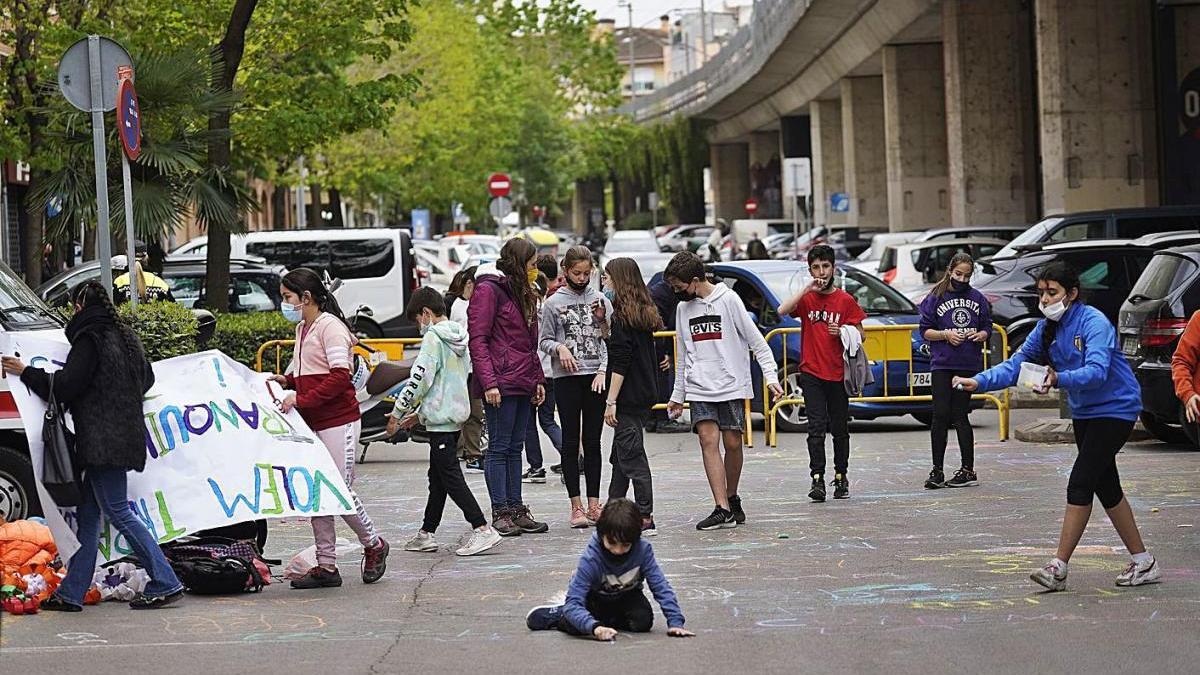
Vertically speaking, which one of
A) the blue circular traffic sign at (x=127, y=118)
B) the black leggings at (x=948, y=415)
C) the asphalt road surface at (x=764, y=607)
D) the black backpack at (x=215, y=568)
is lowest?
the asphalt road surface at (x=764, y=607)

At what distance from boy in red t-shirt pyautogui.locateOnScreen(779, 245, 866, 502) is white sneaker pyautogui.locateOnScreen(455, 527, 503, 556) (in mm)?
2976

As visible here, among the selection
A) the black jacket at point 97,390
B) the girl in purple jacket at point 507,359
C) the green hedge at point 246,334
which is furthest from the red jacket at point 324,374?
the green hedge at point 246,334

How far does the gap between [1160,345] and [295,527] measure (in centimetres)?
698

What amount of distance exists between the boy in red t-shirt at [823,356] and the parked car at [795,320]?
15.1 ft

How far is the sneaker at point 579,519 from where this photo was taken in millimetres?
12086

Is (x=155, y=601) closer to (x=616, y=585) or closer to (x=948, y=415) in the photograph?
(x=616, y=585)

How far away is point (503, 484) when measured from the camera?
11.7 meters

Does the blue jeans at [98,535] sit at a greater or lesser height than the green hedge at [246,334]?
lesser

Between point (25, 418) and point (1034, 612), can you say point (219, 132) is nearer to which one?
point (25, 418)

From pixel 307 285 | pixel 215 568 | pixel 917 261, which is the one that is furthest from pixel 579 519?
pixel 917 261

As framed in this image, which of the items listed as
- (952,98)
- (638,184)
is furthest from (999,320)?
(638,184)

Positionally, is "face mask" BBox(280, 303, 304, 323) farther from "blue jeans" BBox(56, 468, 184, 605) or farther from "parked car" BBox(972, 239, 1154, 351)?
"parked car" BBox(972, 239, 1154, 351)

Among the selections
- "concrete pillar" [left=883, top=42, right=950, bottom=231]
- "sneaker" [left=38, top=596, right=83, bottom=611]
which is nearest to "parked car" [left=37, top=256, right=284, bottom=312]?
"sneaker" [left=38, top=596, right=83, bottom=611]

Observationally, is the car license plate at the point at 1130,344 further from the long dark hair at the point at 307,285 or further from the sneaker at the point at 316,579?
the sneaker at the point at 316,579
